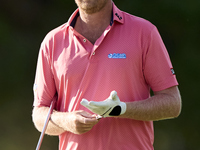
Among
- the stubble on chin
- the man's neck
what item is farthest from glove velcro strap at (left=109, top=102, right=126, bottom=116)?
the stubble on chin

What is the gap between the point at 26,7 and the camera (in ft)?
23.5

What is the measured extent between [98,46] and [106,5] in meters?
0.27

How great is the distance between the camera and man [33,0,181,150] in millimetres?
2932

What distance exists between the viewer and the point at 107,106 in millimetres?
2695

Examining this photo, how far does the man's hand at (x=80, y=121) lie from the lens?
9.20ft

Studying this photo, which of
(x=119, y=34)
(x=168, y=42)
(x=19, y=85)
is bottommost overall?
(x=19, y=85)

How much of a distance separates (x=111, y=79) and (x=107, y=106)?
0.27m

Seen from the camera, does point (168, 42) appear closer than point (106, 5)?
No

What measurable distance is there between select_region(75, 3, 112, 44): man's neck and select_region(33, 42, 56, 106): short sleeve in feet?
0.78

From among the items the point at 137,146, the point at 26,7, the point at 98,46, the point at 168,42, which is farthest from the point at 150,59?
the point at 26,7

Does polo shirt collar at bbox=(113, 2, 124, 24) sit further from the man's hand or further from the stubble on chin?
the man's hand

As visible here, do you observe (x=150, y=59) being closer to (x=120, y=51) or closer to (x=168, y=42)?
(x=120, y=51)

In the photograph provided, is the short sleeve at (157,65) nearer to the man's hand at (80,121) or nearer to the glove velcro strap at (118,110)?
the glove velcro strap at (118,110)

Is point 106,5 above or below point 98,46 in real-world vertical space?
above
